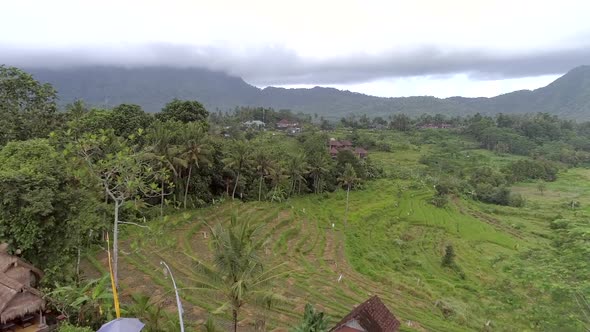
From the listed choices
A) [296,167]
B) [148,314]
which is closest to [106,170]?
[148,314]

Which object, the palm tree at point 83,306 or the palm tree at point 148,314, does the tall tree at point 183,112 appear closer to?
the palm tree at point 83,306

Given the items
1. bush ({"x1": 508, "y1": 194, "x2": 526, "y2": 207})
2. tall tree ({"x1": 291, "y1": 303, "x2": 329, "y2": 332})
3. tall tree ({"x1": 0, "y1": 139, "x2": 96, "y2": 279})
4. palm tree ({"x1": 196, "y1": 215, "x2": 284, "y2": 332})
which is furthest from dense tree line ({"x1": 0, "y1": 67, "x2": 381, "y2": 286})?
bush ({"x1": 508, "y1": 194, "x2": 526, "y2": 207})

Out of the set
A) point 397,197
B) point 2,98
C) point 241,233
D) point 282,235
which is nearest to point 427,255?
point 282,235

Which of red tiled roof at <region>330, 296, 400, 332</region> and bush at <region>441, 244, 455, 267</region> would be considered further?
bush at <region>441, 244, 455, 267</region>

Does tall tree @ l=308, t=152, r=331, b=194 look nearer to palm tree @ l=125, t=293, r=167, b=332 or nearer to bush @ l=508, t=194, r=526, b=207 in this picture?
bush @ l=508, t=194, r=526, b=207

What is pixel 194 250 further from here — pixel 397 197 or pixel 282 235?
pixel 397 197

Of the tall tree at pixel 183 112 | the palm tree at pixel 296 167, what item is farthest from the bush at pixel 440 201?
the tall tree at pixel 183 112
